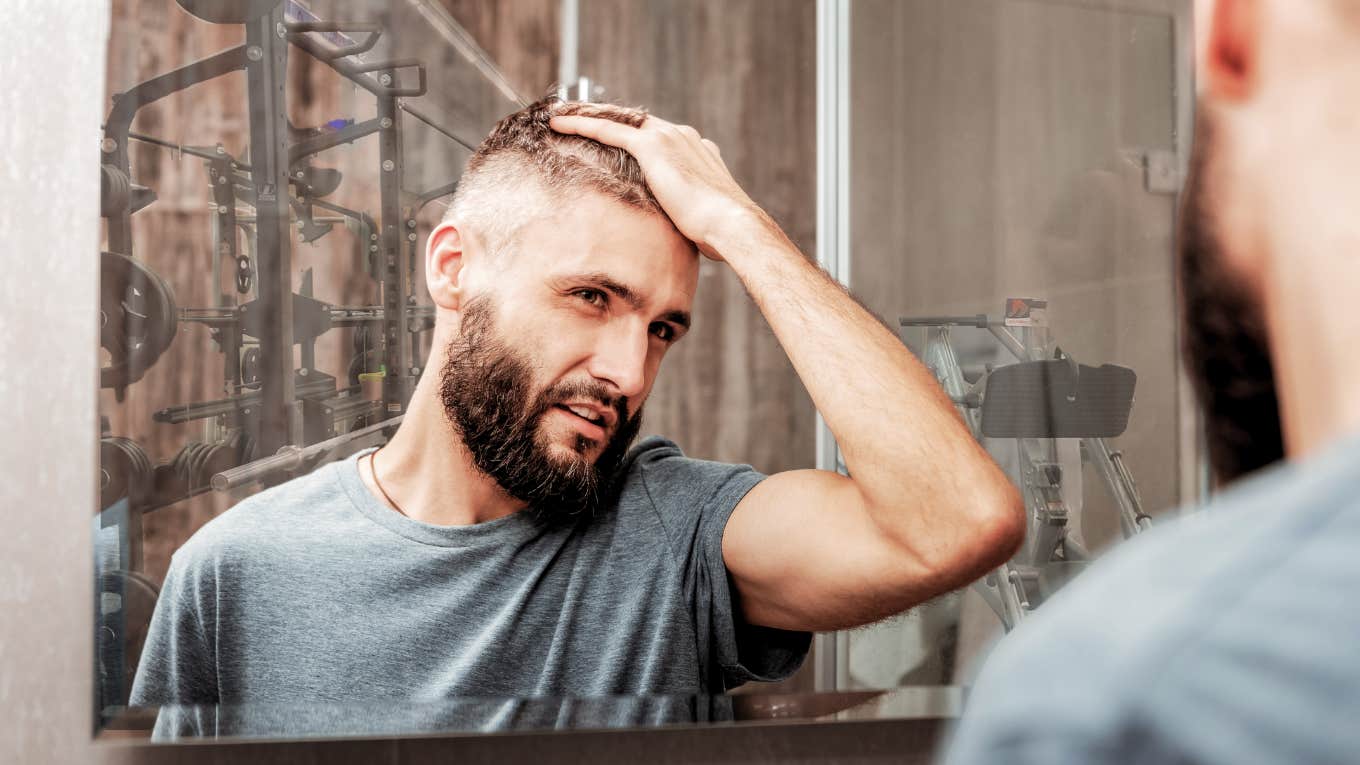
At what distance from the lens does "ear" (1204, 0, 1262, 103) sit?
16.8 inches

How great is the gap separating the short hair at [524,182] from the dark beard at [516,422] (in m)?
0.07

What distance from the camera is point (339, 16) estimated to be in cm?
86

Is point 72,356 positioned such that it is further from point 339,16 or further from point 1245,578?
point 1245,578

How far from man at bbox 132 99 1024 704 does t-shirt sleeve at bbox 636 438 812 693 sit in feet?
0.06

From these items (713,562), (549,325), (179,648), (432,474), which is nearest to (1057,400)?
(713,562)

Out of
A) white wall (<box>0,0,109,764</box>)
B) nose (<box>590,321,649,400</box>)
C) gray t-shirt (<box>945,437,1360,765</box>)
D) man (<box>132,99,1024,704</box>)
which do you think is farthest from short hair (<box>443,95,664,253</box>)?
gray t-shirt (<box>945,437,1360,765</box>)

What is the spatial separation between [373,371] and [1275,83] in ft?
2.25

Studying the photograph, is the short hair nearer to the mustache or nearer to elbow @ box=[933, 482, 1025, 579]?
the mustache

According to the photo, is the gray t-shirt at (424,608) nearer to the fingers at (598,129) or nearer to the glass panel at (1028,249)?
the glass panel at (1028,249)

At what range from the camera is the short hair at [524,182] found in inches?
33.3

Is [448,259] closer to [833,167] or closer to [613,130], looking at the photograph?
[613,130]

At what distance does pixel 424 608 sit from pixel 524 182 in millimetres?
381

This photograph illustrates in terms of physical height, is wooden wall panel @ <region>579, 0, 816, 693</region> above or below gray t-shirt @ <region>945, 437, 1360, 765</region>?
above

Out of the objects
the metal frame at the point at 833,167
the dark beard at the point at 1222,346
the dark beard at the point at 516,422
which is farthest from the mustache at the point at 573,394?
the dark beard at the point at 1222,346
